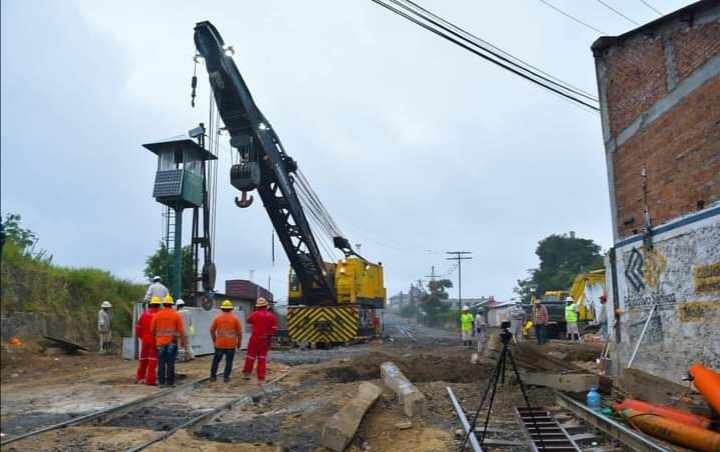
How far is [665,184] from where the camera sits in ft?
31.7

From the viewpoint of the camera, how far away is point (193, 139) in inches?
694

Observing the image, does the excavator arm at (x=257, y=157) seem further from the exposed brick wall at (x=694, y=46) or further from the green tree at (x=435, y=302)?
the green tree at (x=435, y=302)

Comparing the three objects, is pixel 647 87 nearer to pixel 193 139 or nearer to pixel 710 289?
pixel 710 289

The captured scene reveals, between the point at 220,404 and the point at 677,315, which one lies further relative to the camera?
the point at 677,315

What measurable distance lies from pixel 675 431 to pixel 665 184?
497 cm

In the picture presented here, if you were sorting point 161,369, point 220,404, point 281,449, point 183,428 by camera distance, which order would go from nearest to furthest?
point 281,449 → point 183,428 → point 220,404 → point 161,369

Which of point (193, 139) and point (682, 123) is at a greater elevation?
point (193, 139)

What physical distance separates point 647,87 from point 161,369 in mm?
9898

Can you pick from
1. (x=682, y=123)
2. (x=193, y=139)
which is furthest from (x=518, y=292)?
(x=682, y=123)

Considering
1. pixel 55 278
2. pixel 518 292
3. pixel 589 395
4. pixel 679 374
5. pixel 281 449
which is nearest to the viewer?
pixel 281 449

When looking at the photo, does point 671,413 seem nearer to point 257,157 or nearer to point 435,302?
point 257,157

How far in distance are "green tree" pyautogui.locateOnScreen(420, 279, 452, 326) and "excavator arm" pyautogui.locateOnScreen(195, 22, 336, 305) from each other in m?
54.0

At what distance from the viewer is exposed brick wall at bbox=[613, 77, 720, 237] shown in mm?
8461

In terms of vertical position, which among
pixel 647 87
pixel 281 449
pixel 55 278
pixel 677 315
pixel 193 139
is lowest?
pixel 281 449
